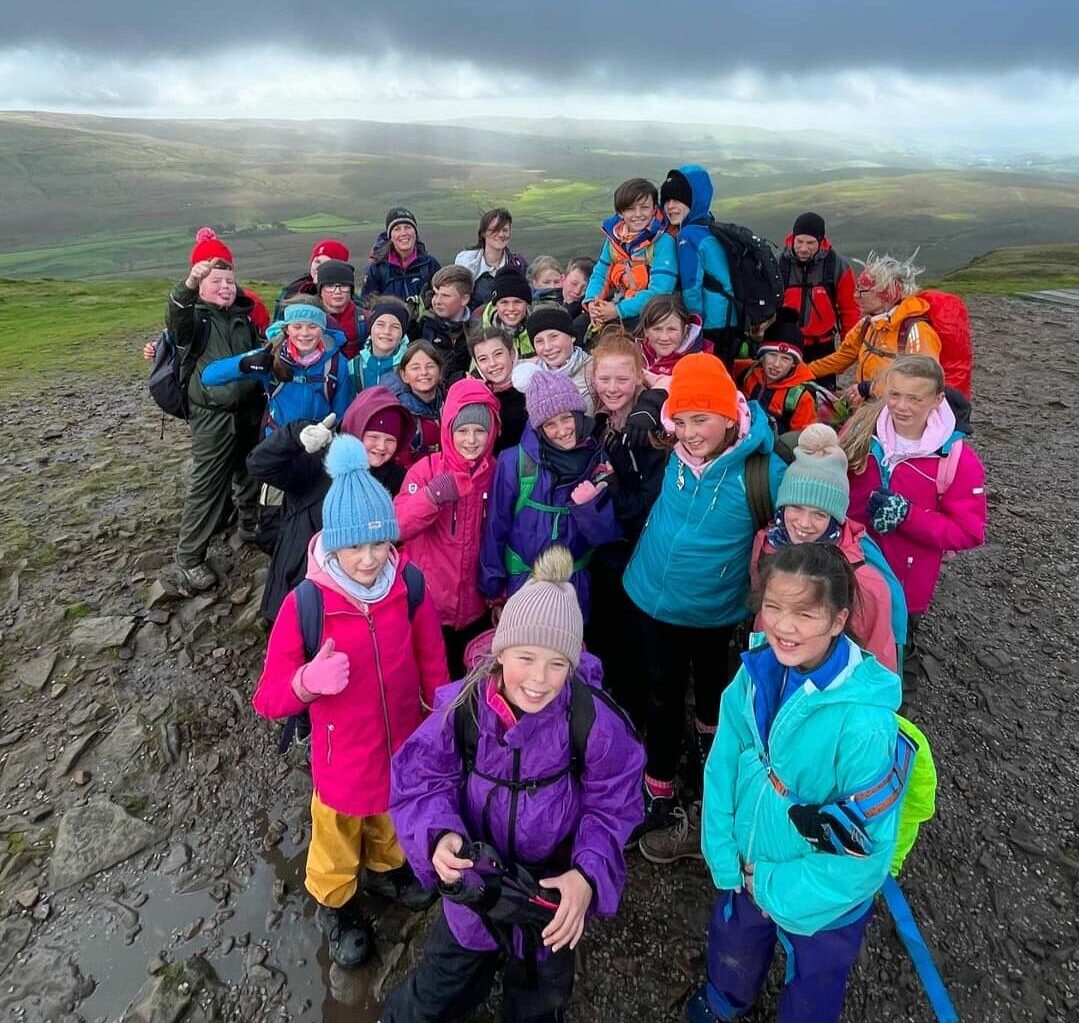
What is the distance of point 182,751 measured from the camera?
5648mm

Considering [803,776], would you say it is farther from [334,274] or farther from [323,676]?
[334,274]

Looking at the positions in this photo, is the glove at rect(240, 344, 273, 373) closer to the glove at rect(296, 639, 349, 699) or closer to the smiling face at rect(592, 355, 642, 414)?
the smiling face at rect(592, 355, 642, 414)

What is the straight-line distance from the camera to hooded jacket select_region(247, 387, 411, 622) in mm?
4875

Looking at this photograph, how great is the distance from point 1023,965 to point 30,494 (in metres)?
12.2

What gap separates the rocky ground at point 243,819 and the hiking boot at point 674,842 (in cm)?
10

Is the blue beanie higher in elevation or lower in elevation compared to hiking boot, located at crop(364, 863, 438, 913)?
higher

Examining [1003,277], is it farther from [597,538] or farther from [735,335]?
[597,538]

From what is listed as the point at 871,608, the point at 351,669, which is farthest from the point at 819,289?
the point at 351,669

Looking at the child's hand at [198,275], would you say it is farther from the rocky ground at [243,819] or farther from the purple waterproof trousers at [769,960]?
the purple waterproof trousers at [769,960]

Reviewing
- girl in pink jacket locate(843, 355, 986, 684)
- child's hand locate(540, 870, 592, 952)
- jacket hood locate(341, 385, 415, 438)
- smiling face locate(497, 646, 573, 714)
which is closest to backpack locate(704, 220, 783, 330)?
girl in pink jacket locate(843, 355, 986, 684)

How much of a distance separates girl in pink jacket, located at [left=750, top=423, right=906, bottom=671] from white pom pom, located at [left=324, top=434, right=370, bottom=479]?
240cm

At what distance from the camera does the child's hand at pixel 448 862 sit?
286 centimetres

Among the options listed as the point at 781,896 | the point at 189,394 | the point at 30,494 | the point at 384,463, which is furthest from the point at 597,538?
the point at 30,494

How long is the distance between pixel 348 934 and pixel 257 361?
15.6ft
